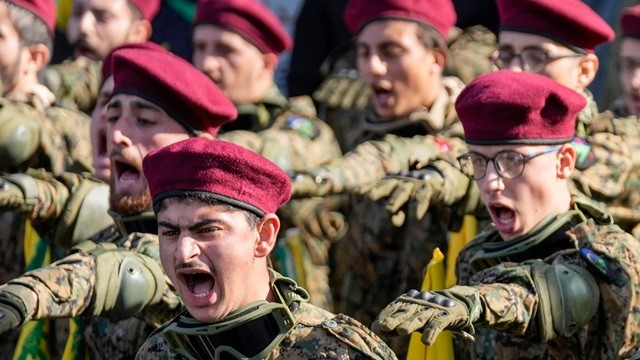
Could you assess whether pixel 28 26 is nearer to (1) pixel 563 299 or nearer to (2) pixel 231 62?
(2) pixel 231 62

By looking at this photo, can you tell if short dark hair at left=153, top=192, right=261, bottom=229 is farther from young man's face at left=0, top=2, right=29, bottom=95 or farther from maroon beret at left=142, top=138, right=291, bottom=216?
young man's face at left=0, top=2, right=29, bottom=95

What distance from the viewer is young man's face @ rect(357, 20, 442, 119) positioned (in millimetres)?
10047

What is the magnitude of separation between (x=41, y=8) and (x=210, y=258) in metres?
Answer: 4.14

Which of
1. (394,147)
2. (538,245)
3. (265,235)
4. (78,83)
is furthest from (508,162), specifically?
(78,83)

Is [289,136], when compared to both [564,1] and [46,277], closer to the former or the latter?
[564,1]

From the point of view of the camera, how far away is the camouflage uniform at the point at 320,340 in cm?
675

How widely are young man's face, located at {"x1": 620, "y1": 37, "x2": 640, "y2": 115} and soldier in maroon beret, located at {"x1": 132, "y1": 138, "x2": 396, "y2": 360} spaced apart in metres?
3.76

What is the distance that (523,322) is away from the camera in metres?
7.09

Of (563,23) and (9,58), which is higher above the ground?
(563,23)

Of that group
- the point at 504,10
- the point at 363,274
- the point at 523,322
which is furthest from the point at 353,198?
the point at 523,322

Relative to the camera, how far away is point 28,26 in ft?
34.9

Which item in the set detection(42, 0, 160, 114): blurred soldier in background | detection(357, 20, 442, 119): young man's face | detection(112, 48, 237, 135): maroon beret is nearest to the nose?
detection(112, 48, 237, 135): maroon beret

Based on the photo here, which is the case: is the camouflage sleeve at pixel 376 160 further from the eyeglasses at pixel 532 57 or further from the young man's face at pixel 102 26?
the young man's face at pixel 102 26

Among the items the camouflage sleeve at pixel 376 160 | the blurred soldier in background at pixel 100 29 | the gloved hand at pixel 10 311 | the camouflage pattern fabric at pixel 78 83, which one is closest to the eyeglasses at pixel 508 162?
the camouflage sleeve at pixel 376 160
